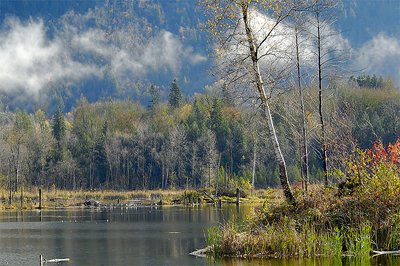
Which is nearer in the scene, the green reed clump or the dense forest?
the green reed clump

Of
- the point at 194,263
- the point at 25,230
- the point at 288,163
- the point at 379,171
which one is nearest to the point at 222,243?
the point at 194,263

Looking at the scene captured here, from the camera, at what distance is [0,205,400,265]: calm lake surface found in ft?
73.6

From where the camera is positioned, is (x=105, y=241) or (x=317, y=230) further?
(x=105, y=241)

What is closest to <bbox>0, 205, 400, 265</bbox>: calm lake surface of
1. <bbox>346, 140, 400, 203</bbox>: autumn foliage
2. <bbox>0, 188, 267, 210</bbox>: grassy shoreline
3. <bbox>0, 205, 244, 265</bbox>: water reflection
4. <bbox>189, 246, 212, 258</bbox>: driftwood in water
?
<bbox>0, 205, 244, 265</bbox>: water reflection

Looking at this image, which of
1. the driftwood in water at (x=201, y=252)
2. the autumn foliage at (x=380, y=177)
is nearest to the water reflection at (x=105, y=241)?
the driftwood in water at (x=201, y=252)

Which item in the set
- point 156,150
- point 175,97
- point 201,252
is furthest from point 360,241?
point 175,97

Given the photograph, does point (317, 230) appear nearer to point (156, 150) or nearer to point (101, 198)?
point (101, 198)

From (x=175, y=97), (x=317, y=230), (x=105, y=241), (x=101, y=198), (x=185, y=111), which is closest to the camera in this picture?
(x=317, y=230)

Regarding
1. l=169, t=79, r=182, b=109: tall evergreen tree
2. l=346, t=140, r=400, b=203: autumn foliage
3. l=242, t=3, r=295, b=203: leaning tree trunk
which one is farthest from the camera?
l=169, t=79, r=182, b=109: tall evergreen tree

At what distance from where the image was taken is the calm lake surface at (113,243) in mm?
22422

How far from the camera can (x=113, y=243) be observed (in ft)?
96.7

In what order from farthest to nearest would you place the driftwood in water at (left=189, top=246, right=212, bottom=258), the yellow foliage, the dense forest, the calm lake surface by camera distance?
the yellow foliage
the dense forest
the driftwood in water at (left=189, top=246, right=212, bottom=258)
the calm lake surface

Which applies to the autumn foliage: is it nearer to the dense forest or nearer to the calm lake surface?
the calm lake surface

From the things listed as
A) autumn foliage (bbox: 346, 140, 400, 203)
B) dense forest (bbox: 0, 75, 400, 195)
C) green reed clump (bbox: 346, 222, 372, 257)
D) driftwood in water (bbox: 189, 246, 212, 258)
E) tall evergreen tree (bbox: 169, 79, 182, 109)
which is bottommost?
driftwood in water (bbox: 189, 246, 212, 258)
